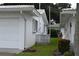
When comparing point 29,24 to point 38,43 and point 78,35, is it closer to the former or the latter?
point 38,43

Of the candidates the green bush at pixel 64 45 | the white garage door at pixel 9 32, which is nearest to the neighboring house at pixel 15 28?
the white garage door at pixel 9 32

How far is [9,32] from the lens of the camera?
16.5 metres

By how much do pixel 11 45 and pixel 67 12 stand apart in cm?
422

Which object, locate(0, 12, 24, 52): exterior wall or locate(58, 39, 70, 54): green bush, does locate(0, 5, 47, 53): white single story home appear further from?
locate(58, 39, 70, 54): green bush

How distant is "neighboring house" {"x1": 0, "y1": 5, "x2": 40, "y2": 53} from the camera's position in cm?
1558

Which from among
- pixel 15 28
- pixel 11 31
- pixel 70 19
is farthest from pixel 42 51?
pixel 70 19

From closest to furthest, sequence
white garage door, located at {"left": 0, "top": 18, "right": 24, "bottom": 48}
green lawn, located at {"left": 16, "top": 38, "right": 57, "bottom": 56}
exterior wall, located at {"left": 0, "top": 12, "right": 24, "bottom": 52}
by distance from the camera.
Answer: green lawn, located at {"left": 16, "top": 38, "right": 57, "bottom": 56} < exterior wall, located at {"left": 0, "top": 12, "right": 24, "bottom": 52} < white garage door, located at {"left": 0, "top": 18, "right": 24, "bottom": 48}

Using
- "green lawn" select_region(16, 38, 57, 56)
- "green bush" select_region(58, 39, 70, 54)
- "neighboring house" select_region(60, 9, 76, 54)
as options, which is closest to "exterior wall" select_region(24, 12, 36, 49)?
"green lawn" select_region(16, 38, 57, 56)

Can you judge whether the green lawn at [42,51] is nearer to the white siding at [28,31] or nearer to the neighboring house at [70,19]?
the white siding at [28,31]

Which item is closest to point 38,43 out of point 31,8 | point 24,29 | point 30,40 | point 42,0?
point 30,40

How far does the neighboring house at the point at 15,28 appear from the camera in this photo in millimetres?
15578

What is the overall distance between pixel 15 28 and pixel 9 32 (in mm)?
530

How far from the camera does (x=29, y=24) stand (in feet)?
56.3

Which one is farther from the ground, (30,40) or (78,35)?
(78,35)
